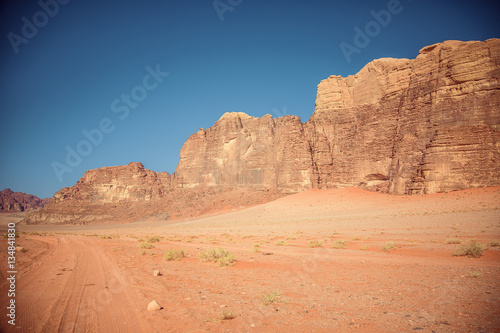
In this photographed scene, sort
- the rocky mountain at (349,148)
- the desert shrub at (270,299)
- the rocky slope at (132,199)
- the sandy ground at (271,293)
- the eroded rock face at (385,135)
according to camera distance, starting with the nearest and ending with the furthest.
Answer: the sandy ground at (271,293), the desert shrub at (270,299), the eroded rock face at (385,135), the rocky mountain at (349,148), the rocky slope at (132,199)

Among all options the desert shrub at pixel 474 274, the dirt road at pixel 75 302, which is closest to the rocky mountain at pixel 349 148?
the desert shrub at pixel 474 274

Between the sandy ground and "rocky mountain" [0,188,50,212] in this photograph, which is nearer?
the sandy ground

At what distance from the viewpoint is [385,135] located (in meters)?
45.4

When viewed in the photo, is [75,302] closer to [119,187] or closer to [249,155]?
[249,155]

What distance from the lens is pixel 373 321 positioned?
15.1 ft

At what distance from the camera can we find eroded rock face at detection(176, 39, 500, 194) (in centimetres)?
3278

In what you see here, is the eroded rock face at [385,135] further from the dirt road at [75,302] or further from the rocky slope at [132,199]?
the dirt road at [75,302]

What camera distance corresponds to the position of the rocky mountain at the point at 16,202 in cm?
15556

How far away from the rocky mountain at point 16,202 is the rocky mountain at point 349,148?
9950 centimetres

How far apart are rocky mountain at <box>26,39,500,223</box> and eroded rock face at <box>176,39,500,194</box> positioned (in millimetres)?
155

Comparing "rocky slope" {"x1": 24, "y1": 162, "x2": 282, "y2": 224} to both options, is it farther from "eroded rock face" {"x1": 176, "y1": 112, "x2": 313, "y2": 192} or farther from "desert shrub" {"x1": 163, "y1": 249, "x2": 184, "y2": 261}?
"desert shrub" {"x1": 163, "y1": 249, "x2": 184, "y2": 261}

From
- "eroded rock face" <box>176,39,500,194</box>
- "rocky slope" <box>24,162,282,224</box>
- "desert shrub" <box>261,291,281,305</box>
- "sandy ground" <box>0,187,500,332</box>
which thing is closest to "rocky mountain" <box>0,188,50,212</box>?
"rocky slope" <box>24,162,282,224</box>

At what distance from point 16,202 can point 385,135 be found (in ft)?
697

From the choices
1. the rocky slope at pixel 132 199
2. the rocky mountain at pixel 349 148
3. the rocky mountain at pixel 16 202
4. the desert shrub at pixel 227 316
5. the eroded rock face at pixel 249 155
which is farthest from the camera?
the rocky mountain at pixel 16 202
